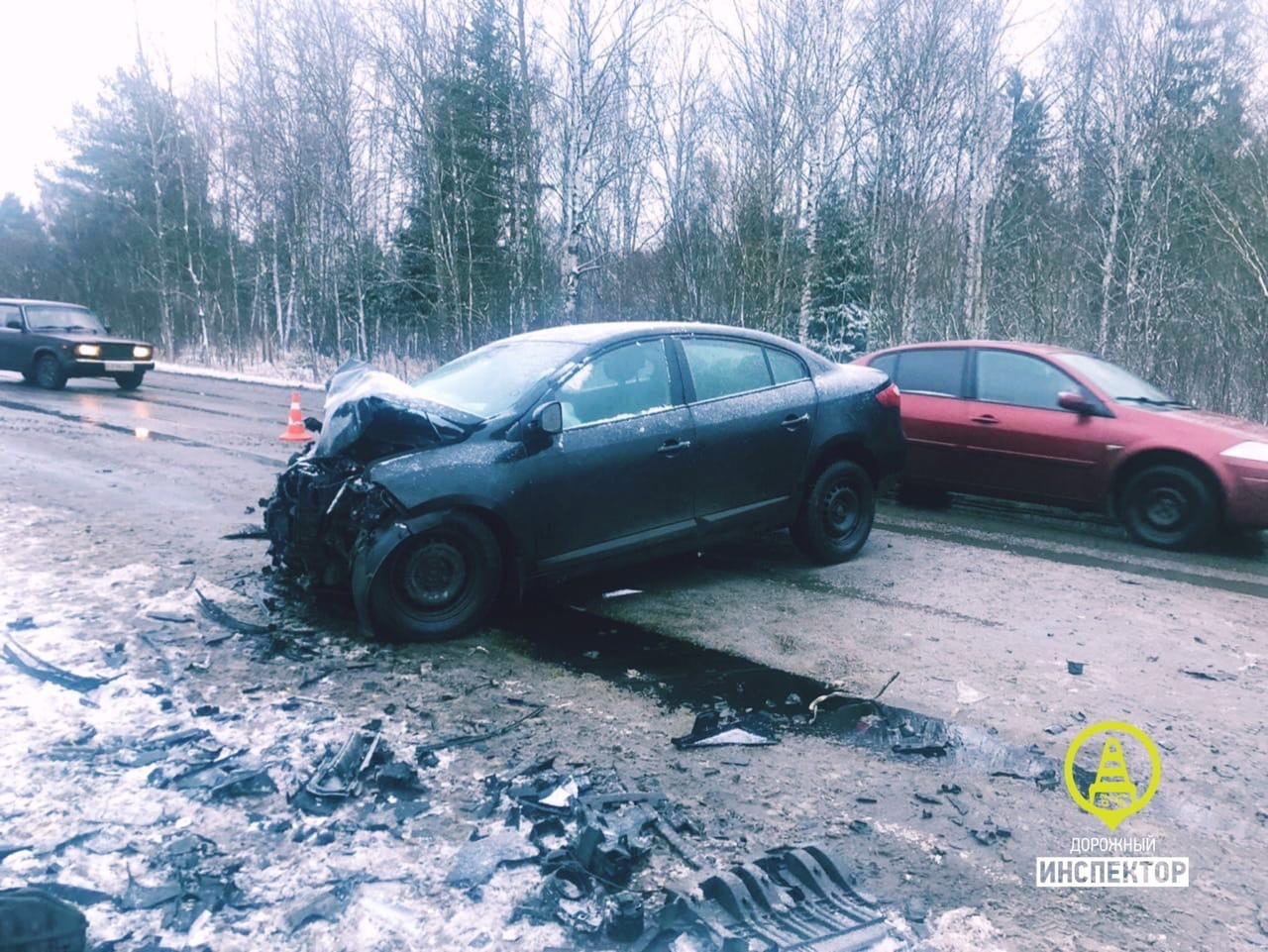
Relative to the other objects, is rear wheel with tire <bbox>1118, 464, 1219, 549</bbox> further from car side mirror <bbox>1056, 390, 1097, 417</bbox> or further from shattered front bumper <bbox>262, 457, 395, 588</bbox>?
shattered front bumper <bbox>262, 457, 395, 588</bbox>

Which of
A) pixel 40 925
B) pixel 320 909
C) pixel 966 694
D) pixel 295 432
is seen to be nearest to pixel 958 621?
pixel 966 694

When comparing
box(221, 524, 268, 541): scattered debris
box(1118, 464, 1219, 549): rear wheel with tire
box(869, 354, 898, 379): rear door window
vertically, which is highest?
box(869, 354, 898, 379): rear door window

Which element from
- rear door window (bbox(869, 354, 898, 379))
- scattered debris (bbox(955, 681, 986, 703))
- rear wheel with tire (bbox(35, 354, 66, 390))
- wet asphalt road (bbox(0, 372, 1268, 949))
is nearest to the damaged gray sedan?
wet asphalt road (bbox(0, 372, 1268, 949))

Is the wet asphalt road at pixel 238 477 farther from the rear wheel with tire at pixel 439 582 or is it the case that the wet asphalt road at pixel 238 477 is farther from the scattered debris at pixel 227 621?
the rear wheel with tire at pixel 439 582

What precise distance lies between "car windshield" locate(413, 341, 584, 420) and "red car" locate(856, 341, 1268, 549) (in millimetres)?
4394

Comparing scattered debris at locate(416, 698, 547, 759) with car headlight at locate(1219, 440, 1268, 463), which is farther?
car headlight at locate(1219, 440, 1268, 463)

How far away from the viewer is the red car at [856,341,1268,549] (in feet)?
22.9

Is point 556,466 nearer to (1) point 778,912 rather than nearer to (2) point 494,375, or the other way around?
(2) point 494,375

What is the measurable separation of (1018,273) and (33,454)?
18.0m

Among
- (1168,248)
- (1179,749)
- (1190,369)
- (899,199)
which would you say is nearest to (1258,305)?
(1190,369)

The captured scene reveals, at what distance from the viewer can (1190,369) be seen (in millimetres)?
15336

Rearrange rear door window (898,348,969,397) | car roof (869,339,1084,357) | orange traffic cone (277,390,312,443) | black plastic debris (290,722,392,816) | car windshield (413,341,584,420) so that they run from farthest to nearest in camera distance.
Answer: orange traffic cone (277,390,312,443) < rear door window (898,348,969,397) < car roof (869,339,1084,357) < car windshield (413,341,584,420) < black plastic debris (290,722,392,816)

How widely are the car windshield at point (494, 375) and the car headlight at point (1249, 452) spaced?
5.30 m

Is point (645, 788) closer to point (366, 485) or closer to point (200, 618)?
point (366, 485)
